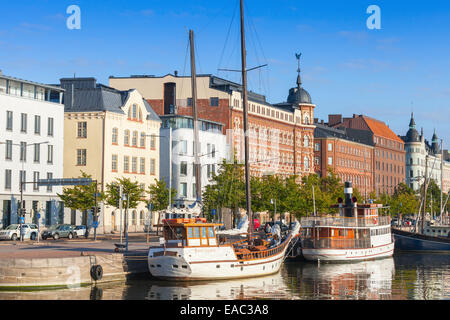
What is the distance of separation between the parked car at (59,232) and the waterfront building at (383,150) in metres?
103

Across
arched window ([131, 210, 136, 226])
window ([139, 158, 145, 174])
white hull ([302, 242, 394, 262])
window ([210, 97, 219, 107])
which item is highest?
window ([210, 97, 219, 107])

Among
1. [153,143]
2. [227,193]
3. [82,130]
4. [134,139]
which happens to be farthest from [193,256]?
[153,143]

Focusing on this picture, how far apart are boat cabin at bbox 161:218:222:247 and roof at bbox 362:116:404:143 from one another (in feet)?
431

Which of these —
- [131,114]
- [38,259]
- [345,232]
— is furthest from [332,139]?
[38,259]

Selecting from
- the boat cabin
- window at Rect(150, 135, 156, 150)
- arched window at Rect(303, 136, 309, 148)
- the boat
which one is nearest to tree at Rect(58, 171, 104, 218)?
window at Rect(150, 135, 156, 150)

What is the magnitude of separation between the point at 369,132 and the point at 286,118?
4586 cm

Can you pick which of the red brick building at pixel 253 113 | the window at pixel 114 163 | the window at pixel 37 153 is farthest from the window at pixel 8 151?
the red brick building at pixel 253 113

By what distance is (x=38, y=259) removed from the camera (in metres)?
39.7

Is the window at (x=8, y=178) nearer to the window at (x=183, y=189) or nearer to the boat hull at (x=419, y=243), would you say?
the window at (x=183, y=189)

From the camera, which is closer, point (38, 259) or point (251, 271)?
point (38, 259)

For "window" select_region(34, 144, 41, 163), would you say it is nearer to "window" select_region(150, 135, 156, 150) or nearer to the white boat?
"window" select_region(150, 135, 156, 150)

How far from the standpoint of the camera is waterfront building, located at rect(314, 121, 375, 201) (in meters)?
149

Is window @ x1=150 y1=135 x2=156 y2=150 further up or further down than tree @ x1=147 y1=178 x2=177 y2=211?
further up
